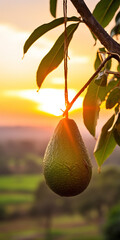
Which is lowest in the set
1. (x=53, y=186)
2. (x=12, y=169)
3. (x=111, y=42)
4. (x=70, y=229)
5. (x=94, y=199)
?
(x=70, y=229)

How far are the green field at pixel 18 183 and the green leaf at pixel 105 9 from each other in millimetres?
30063

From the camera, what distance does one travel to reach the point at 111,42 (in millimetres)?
979

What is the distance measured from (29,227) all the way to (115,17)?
29.4 metres

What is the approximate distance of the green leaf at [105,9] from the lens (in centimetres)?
143

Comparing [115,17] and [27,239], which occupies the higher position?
[115,17]

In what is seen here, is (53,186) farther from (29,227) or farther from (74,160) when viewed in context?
(29,227)

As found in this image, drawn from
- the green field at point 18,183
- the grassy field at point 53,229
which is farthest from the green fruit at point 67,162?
the green field at point 18,183

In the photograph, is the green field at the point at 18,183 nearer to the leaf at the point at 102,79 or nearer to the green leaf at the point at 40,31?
the green leaf at the point at 40,31

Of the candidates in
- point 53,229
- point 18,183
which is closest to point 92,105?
point 53,229

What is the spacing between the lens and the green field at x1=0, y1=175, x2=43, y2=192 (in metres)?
32.3

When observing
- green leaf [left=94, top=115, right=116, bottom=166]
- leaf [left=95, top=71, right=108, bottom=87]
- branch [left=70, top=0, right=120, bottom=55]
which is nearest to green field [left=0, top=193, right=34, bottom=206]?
green leaf [left=94, top=115, right=116, bottom=166]

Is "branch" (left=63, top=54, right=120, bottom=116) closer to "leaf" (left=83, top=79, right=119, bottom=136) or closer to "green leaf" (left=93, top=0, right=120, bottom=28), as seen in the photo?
"leaf" (left=83, top=79, right=119, bottom=136)

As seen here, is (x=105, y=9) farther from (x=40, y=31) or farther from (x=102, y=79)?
(x=102, y=79)

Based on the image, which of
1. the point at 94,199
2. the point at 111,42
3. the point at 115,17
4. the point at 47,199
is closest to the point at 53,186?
the point at 111,42
